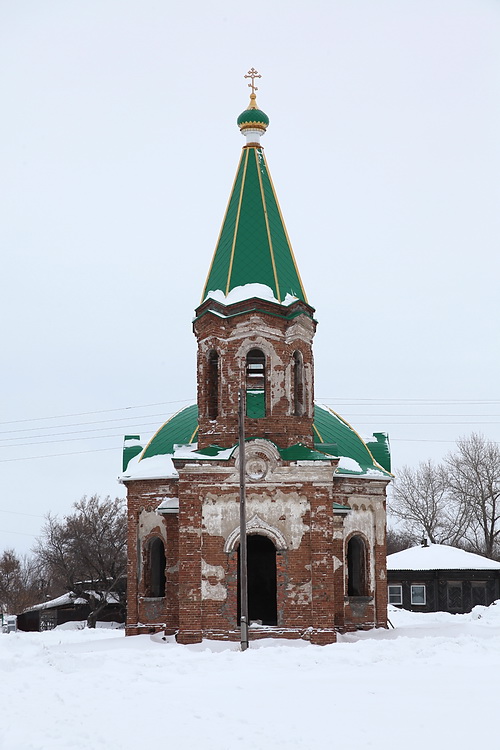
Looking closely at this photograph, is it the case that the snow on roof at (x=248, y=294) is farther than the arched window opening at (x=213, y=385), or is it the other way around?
the arched window opening at (x=213, y=385)

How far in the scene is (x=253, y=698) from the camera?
542 inches

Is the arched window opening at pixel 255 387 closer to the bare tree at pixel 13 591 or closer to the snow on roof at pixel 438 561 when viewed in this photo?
the snow on roof at pixel 438 561

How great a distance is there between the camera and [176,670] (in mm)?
16672

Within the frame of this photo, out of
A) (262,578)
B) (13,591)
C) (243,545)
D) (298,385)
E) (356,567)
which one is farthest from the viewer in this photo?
(13,591)

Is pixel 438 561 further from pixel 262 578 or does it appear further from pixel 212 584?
pixel 212 584

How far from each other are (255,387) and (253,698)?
15.5m

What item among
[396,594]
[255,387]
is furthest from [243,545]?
[396,594]

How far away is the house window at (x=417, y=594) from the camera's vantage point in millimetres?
47312

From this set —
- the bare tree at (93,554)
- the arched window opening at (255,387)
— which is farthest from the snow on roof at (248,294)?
the bare tree at (93,554)

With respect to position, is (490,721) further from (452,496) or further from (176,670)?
(452,496)

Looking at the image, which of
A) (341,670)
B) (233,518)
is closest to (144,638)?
(233,518)

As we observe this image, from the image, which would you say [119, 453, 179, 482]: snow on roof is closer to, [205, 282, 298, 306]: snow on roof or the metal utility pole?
the metal utility pole

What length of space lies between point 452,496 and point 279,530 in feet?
151

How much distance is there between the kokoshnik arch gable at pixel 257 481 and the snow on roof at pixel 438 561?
19.4 metres
